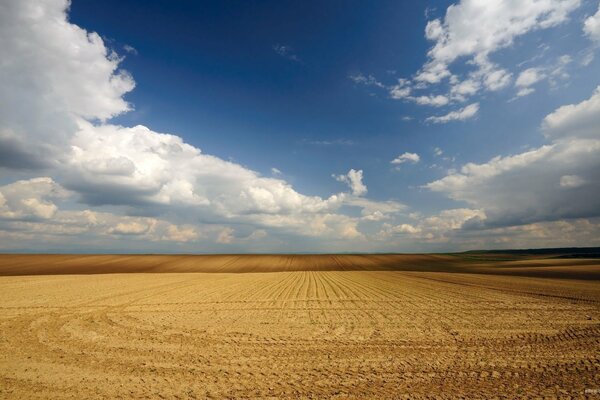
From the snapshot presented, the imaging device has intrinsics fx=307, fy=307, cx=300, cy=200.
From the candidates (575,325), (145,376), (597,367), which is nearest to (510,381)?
(597,367)

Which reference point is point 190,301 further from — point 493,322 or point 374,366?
point 493,322

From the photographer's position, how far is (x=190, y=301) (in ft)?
65.7

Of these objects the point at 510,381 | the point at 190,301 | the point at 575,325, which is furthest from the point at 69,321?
the point at 575,325

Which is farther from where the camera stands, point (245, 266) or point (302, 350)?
point (245, 266)

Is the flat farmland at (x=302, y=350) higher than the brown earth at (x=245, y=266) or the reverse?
higher

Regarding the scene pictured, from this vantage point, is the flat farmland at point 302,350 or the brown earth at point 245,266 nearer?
the flat farmland at point 302,350

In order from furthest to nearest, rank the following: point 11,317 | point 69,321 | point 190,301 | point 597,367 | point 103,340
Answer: point 190,301 → point 11,317 → point 69,321 → point 103,340 → point 597,367

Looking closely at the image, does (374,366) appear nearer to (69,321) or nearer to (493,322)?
(493,322)

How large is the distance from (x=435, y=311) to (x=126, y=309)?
16.7 metres

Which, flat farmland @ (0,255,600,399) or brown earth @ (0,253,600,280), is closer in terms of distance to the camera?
flat farmland @ (0,255,600,399)

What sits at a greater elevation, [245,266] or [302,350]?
[302,350]

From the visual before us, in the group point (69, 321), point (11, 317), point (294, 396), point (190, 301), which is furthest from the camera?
point (190, 301)

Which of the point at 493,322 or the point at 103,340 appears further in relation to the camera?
the point at 493,322

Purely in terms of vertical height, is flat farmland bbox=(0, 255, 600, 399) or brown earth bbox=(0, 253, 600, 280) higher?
flat farmland bbox=(0, 255, 600, 399)
